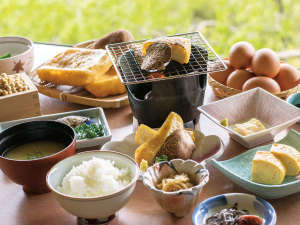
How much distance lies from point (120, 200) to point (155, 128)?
1.50 ft

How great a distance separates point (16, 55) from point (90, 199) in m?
1.13

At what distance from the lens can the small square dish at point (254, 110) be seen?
1.45 meters

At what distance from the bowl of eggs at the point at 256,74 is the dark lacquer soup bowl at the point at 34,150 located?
2.28 ft

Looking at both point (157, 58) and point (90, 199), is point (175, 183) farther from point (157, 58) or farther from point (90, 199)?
point (157, 58)

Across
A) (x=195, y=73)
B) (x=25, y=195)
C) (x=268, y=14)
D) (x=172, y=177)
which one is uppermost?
(x=195, y=73)

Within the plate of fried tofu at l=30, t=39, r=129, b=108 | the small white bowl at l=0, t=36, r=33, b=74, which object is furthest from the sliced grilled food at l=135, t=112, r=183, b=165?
the small white bowl at l=0, t=36, r=33, b=74

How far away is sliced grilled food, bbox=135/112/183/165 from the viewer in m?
1.31

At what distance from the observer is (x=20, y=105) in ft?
5.28

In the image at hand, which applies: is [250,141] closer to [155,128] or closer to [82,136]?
[155,128]

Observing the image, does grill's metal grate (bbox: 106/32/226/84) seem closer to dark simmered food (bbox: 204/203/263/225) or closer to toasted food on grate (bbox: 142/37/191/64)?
toasted food on grate (bbox: 142/37/191/64)

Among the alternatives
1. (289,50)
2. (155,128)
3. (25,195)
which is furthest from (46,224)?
(289,50)

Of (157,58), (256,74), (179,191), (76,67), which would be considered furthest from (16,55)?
(179,191)

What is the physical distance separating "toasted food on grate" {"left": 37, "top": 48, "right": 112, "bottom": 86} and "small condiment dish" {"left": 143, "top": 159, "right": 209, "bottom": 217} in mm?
675

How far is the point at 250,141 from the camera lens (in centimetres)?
139
